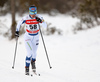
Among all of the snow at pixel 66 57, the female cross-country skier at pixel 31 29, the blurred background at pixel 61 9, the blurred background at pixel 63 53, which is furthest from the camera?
the blurred background at pixel 61 9

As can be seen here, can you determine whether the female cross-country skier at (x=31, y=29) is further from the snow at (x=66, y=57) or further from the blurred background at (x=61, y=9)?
the blurred background at (x=61, y=9)

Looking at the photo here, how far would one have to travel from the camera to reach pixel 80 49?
11.8 metres

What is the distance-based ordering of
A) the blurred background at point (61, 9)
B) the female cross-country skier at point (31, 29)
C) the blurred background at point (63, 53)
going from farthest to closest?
the blurred background at point (61, 9), the blurred background at point (63, 53), the female cross-country skier at point (31, 29)

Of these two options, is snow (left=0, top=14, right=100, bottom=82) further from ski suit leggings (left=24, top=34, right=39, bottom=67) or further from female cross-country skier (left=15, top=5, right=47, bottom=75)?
female cross-country skier (left=15, top=5, right=47, bottom=75)

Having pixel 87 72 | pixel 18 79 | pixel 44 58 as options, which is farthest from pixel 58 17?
pixel 18 79

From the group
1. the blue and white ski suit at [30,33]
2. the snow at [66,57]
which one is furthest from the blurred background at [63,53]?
the blue and white ski suit at [30,33]

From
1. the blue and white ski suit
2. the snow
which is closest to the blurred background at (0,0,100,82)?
the snow

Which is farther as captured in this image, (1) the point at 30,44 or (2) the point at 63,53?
(2) the point at 63,53

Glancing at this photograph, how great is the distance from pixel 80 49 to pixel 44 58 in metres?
2.78

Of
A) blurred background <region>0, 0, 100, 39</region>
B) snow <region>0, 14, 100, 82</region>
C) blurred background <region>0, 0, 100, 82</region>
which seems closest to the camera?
blurred background <region>0, 0, 100, 82</region>

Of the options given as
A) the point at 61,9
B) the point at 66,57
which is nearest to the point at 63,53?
the point at 66,57

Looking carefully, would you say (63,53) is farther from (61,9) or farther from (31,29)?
(61,9)

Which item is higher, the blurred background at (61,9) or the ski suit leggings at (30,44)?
the blurred background at (61,9)

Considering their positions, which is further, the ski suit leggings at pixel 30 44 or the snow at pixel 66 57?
the snow at pixel 66 57
